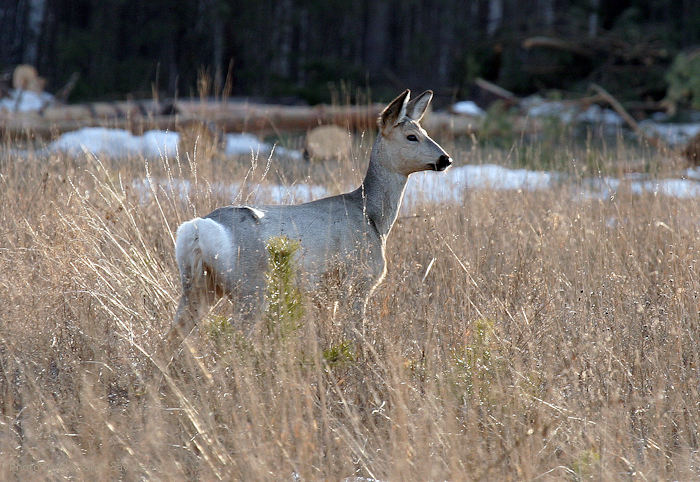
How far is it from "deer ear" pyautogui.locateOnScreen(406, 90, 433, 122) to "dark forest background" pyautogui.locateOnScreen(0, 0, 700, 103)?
8.76m

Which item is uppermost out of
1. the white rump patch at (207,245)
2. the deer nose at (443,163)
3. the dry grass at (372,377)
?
the deer nose at (443,163)

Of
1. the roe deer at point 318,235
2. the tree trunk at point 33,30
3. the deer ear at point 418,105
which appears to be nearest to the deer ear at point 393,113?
the roe deer at point 318,235

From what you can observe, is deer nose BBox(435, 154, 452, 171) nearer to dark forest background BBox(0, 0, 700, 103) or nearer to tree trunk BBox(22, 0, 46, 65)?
dark forest background BBox(0, 0, 700, 103)

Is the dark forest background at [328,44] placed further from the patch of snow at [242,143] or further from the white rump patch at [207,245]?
the white rump patch at [207,245]

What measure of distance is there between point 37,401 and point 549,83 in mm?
14403

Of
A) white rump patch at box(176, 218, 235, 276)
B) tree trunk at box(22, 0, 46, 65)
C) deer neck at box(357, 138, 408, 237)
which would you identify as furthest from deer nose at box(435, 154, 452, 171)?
tree trunk at box(22, 0, 46, 65)

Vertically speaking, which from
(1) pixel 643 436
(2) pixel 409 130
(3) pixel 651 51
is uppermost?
(3) pixel 651 51

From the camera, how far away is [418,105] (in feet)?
15.6

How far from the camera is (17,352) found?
3748 millimetres

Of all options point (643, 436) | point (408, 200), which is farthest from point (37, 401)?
point (408, 200)

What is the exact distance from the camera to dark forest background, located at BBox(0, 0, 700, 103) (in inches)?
550

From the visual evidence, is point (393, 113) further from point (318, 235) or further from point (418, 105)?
point (318, 235)

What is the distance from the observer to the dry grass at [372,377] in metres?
2.86

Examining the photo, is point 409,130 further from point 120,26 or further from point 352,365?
point 120,26
